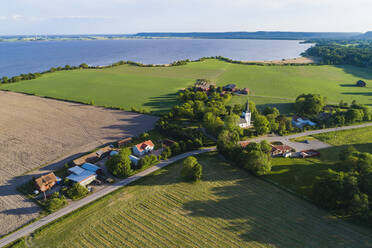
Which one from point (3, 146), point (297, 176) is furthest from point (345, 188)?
point (3, 146)

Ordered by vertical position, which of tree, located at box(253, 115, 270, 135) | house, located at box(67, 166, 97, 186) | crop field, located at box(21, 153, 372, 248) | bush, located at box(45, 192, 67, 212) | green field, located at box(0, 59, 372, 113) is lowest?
crop field, located at box(21, 153, 372, 248)

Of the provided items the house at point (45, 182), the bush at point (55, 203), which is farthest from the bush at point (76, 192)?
the house at point (45, 182)

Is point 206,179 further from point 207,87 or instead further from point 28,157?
point 207,87

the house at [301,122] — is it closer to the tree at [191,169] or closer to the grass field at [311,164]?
the grass field at [311,164]

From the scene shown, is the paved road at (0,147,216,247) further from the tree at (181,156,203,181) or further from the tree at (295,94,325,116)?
the tree at (295,94,325,116)

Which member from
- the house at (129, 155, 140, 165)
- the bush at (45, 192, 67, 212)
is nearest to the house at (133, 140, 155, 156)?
the house at (129, 155, 140, 165)

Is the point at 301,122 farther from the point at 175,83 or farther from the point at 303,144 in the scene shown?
the point at 175,83

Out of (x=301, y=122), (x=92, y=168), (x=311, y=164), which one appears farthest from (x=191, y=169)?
(x=301, y=122)
